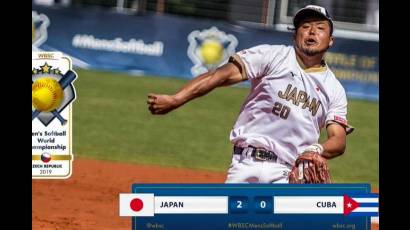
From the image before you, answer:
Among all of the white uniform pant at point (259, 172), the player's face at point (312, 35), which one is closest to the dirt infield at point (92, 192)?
the white uniform pant at point (259, 172)

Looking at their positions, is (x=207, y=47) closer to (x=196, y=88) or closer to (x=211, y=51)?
(x=211, y=51)

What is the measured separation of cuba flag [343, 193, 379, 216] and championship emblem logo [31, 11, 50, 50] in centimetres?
1154

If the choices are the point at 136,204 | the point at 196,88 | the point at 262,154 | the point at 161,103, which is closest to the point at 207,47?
the point at 262,154

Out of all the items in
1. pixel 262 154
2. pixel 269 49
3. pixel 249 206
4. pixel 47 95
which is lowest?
pixel 249 206

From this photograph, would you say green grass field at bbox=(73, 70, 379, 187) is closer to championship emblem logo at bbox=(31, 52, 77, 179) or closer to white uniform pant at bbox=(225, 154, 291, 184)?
white uniform pant at bbox=(225, 154, 291, 184)

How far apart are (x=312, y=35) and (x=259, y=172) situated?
101 cm

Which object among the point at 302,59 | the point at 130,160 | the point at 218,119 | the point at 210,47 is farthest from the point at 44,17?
the point at 302,59

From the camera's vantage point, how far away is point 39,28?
1767 centimetres

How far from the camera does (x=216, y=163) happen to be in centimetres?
1275

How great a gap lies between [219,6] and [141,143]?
6450 millimetres

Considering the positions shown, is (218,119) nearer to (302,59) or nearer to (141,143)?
(141,143)

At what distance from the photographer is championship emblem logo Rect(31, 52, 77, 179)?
6430 mm

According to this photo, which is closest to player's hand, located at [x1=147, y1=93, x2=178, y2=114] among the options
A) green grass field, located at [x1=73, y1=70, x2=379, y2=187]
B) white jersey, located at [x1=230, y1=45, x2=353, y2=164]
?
white jersey, located at [x1=230, y1=45, x2=353, y2=164]

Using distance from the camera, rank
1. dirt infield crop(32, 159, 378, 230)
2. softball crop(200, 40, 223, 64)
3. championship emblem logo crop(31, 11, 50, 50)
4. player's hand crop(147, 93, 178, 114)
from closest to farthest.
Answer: player's hand crop(147, 93, 178, 114)
dirt infield crop(32, 159, 378, 230)
softball crop(200, 40, 223, 64)
championship emblem logo crop(31, 11, 50, 50)
